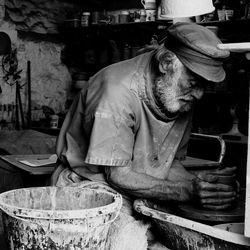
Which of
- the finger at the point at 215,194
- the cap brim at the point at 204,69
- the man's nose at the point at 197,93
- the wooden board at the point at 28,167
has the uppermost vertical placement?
the cap brim at the point at 204,69

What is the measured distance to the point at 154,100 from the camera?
2.44 m

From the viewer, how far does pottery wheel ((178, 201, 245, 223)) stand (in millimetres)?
2131

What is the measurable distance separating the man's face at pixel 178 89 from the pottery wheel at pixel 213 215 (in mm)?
509

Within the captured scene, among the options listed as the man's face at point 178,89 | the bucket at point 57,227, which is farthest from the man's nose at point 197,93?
the bucket at point 57,227

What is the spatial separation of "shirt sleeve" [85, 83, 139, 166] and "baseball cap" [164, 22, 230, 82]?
1.11 feet

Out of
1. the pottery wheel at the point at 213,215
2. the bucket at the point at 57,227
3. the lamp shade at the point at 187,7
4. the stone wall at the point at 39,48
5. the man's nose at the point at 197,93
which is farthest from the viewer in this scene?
the stone wall at the point at 39,48

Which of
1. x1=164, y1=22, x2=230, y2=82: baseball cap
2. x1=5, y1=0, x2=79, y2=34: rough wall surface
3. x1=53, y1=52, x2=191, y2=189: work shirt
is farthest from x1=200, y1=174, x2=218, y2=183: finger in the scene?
x1=5, y1=0, x2=79, y2=34: rough wall surface

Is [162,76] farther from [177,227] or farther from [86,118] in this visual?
[177,227]

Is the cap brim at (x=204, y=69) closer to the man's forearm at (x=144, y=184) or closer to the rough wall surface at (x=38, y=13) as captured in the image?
the man's forearm at (x=144, y=184)

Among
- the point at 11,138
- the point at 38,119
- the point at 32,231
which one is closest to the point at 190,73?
the point at 32,231

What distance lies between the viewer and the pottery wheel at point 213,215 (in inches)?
83.9

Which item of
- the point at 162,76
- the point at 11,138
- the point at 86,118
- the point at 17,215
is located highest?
the point at 162,76

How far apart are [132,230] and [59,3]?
5076 mm

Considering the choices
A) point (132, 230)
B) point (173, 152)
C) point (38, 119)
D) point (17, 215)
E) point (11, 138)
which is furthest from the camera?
point (38, 119)
